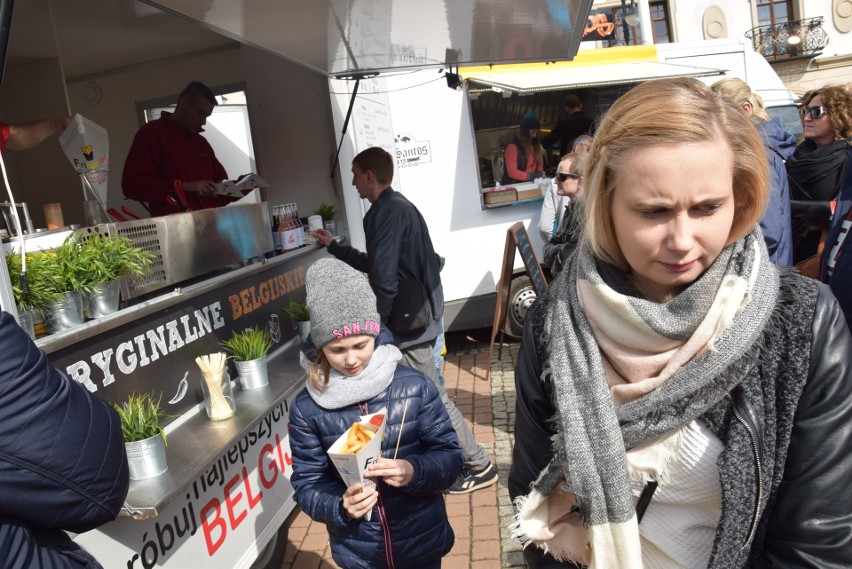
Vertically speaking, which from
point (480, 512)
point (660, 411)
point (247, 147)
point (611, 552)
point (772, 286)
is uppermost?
point (247, 147)

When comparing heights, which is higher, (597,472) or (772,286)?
(772,286)

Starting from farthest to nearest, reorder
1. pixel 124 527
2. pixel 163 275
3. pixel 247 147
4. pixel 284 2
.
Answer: pixel 247 147 → pixel 163 275 → pixel 284 2 → pixel 124 527

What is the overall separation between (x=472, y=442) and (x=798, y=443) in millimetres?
3270

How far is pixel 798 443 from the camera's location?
120cm

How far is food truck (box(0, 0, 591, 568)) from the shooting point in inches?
98.8

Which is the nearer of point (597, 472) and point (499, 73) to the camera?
point (597, 472)

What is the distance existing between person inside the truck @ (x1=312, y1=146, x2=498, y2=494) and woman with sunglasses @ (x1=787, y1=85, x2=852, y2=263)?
7.87ft

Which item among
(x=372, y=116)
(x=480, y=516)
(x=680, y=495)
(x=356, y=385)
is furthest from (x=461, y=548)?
(x=372, y=116)

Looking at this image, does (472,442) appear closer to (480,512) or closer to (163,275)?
(480,512)

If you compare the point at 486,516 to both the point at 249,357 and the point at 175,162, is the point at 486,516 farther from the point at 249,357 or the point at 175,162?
the point at 175,162

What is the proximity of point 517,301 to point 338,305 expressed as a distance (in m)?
5.12

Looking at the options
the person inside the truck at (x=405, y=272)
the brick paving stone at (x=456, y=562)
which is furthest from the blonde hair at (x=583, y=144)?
the brick paving stone at (x=456, y=562)

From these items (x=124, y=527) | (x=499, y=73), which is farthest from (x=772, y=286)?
(x=499, y=73)

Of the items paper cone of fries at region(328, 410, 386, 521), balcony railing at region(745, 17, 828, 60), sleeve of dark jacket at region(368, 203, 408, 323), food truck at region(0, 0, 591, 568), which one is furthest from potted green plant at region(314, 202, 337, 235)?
balcony railing at region(745, 17, 828, 60)
